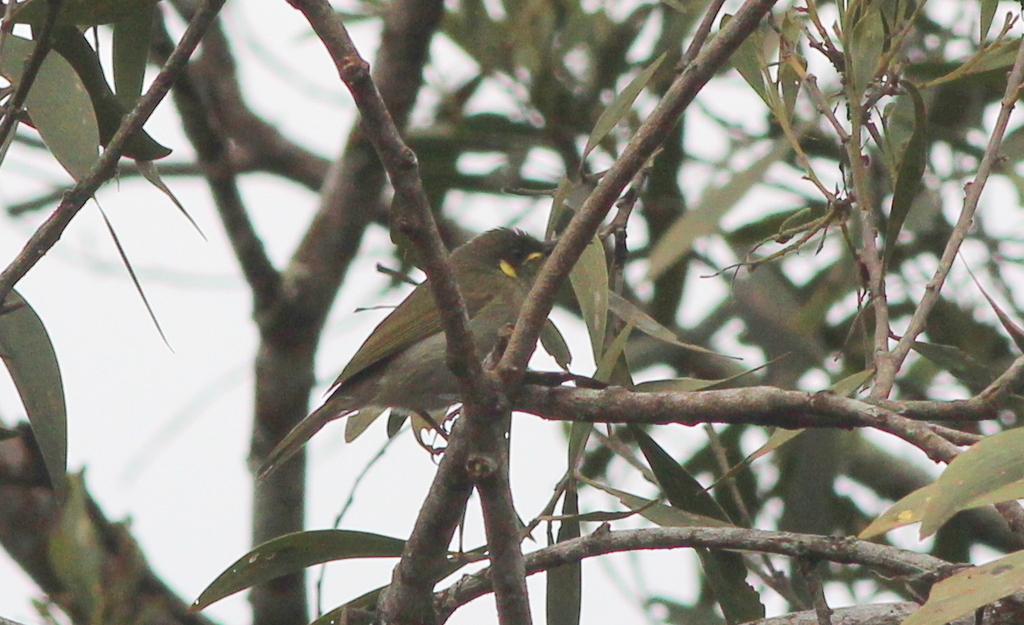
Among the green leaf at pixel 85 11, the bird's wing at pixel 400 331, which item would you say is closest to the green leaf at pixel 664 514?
the green leaf at pixel 85 11

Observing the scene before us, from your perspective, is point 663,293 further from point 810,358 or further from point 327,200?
point 327,200

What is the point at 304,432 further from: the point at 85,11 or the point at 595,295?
the point at 85,11

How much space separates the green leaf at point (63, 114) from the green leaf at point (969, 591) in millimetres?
1713

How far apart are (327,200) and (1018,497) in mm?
4436

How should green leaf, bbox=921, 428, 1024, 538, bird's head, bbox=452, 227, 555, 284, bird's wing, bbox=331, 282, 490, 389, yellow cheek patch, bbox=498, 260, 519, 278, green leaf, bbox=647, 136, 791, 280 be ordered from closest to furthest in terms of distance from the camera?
1. green leaf, bbox=921, 428, 1024, 538
2. green leaf, bbox=647, 136, 791, 280
3. bird's wing, bbox=331, 282, 490, 389
4. yellow cheek patch, bbox=498, 260, 519, 278
5. bird's head, bbox=452, 227, 555, 284

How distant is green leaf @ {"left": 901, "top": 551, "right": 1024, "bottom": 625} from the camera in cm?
159

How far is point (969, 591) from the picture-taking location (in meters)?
1.62

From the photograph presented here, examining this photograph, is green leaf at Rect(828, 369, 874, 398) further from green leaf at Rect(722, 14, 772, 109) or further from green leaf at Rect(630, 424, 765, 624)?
green leaf at Rect(722, 14, 772, 109)

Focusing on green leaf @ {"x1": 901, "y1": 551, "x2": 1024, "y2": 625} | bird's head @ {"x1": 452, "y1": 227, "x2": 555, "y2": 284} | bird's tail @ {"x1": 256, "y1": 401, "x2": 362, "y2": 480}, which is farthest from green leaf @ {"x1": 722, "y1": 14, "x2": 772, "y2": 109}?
bird's head @ {"x1": 452, "y1": 227, "x2": 555, "y2": 284}

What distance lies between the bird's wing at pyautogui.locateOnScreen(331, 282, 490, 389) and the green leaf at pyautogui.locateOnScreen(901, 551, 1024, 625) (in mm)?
2767

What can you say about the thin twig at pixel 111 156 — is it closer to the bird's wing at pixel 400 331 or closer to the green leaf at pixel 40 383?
the green leaf at pixel 40 383

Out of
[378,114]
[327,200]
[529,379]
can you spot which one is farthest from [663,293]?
[378,114]

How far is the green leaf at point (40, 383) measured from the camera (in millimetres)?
2568

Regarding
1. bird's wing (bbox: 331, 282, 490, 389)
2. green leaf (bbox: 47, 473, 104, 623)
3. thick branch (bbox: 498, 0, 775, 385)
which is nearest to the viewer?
thick branch (bbox: 498, 0, 775, 385)
